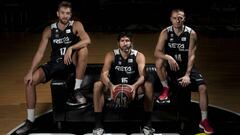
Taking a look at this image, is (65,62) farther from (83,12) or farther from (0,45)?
(83,12)

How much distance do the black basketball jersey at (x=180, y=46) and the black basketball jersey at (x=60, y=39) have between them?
3.72ft

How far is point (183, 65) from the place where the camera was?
16.4ft

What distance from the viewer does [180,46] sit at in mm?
4941

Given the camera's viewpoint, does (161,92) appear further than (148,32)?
No

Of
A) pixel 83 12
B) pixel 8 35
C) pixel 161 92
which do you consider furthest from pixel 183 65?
pixel 83 12

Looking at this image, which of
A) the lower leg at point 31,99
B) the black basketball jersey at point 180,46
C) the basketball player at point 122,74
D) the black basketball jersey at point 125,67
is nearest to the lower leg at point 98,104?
the basketball player at point 122,74

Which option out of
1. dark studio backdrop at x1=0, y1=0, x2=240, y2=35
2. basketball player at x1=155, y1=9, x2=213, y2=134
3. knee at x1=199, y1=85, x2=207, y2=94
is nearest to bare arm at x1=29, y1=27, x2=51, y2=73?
basketball player at x1=155, y1=9, x2=213, y2=134

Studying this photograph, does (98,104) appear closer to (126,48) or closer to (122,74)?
(122,74)

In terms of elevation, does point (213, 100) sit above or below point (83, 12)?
below

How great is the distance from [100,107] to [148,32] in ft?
20.0

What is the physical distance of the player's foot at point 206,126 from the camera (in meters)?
4.59

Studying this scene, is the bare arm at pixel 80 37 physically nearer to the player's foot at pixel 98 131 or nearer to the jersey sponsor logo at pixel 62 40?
the jersey sponsor logo at pixel 62 40

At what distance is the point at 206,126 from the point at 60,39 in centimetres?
192

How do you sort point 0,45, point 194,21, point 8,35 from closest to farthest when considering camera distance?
point 0,45 < point 8,35 < point 194,21
